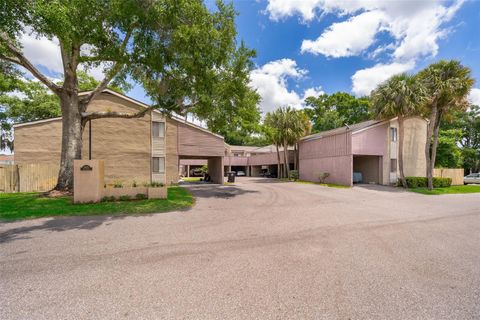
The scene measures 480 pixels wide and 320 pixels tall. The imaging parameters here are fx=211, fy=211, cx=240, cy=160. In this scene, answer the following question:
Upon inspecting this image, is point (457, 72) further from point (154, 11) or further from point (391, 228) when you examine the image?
point (154, 11)

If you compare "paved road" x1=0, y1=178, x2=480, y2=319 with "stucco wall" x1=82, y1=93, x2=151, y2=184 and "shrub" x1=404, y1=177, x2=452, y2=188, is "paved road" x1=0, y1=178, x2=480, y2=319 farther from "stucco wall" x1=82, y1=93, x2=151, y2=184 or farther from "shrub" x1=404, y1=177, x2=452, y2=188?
"shrub" x1=404, y1=177, x2=452, y2=188

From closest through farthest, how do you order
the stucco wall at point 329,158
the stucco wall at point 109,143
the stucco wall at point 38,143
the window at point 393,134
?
the stucco wall at point 38,143 < the stucco wall at point 109,143 < the stucco wall at point 329,158 < the window at point 393,134

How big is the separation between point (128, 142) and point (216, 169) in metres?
9.48

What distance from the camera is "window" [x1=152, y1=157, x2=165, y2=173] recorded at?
61.8 ft

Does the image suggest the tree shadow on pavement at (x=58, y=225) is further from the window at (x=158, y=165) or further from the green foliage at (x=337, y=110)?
the green foliage at (x=337, y=110)

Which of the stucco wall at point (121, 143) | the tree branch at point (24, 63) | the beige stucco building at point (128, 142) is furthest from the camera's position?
the stucco wall at point (121, 143)

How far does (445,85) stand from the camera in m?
17.6

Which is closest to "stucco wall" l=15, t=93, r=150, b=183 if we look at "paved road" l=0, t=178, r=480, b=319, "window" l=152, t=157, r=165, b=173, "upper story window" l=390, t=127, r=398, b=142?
"window" l=152, t=157, r=165, b=173

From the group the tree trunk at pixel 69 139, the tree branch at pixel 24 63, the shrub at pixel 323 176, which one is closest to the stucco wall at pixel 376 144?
the shrub at pixel 323 176

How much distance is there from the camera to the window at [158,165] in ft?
61.8

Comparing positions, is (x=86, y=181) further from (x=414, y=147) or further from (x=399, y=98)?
(x=414, y=147)

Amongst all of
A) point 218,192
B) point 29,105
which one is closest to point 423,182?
point 218,192

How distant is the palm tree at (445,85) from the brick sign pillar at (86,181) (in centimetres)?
2492

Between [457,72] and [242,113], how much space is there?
747 inches
